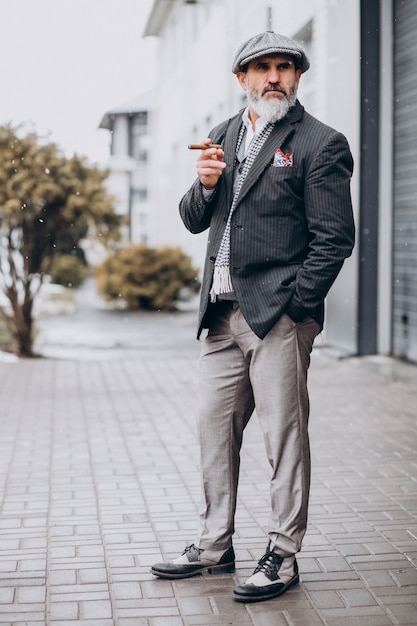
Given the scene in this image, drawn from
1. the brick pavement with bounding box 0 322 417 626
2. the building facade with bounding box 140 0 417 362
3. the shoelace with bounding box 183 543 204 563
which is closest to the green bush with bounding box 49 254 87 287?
the building facade with bounding box 140 0 417 362

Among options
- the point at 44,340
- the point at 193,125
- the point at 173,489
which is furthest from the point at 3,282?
the point at 193,125

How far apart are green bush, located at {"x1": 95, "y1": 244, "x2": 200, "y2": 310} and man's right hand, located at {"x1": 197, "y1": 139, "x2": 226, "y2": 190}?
1770 cm

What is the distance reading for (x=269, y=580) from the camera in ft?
13.2

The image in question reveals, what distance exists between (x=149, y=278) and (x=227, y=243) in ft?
60.3

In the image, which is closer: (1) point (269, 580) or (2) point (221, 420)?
(1) point (269, 580)

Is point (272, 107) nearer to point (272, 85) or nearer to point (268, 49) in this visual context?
point (272, 85)

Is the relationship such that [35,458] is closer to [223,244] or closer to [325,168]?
[223,244]

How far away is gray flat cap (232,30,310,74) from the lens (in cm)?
394

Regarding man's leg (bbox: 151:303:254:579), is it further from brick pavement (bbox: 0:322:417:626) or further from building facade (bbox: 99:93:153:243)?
building facade (bbox: 99:93:153:243)

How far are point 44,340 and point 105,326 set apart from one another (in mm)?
2607

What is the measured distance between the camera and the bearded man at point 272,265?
3.92m

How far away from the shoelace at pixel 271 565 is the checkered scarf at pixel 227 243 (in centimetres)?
108

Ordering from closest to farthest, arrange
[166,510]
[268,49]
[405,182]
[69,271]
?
[268,49]
[166,510]
[405,182]
[69,271]

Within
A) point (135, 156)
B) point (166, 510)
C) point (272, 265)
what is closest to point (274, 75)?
point (272, 265)
